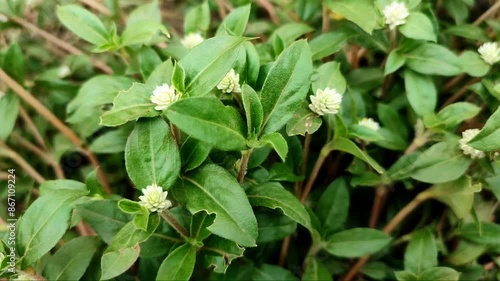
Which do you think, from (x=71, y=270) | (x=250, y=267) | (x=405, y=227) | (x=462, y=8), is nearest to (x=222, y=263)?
(x=250, y=267)

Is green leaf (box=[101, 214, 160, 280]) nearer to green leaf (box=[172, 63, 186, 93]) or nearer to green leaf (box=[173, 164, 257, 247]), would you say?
green leaf (box=[173, 164, 257, 247])

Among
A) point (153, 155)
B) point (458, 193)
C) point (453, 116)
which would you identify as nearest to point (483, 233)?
point (458, 193)

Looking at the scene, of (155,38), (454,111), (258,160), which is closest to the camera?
(258,160)

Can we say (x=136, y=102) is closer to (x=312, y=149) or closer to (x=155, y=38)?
(x=155, y=38)

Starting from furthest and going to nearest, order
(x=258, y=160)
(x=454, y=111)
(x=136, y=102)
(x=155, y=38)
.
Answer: (x=155, y=38) < (x=454, y=111) < (x=258, y=160) < (x=136, y=102)

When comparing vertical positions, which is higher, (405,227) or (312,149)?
(312,149)

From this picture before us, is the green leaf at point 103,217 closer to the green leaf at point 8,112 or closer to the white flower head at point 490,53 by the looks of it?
the green leaf at point 8,112

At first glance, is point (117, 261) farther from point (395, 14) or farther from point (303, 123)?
point (395, 14)

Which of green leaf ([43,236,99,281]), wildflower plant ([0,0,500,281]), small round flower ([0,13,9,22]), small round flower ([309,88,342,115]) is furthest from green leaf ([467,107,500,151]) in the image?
small round flower ([0,13,9,22])
